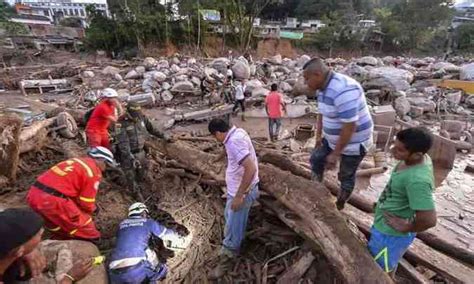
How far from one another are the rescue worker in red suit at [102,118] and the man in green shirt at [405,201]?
4.03 meters

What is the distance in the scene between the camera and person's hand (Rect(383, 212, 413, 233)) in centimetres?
223

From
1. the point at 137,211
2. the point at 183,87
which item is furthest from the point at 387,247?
the point at 183,87

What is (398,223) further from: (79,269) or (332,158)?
(79,269)

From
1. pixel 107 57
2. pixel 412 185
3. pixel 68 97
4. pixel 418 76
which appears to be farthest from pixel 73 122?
pixel 107 57

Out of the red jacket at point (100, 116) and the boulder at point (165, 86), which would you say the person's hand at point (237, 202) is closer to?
the red jacket at point (100, 116)

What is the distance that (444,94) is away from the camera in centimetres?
1404

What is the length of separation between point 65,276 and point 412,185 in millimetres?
2637

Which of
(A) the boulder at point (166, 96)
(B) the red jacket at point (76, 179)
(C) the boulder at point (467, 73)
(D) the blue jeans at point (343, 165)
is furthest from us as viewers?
(C) the boulder at point (467, 73)

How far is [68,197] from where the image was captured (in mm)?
3178

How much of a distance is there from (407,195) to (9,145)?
17.2ft

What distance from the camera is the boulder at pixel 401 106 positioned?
36.8 ft

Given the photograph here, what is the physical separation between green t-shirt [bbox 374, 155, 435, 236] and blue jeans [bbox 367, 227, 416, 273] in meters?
0.06

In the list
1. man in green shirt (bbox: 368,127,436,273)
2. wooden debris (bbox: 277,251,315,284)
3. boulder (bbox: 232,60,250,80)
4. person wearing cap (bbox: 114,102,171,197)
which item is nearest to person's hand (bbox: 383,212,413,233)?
man in green shirt (bbox: 368,127,436,273)

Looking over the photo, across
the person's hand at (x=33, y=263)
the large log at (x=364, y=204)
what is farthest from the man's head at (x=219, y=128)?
the person's hand at (x=33, y=263)
